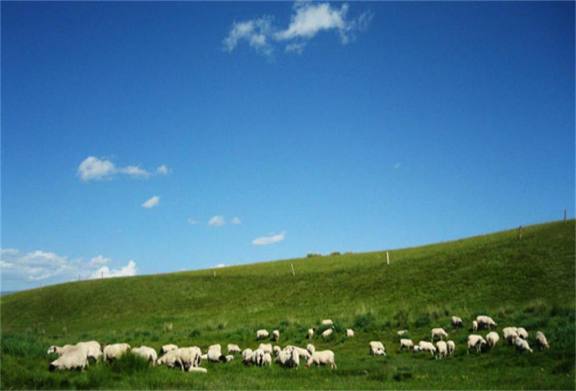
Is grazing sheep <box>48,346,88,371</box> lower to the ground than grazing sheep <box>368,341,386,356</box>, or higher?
higher

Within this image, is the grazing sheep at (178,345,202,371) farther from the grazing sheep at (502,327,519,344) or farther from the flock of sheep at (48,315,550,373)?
the grazing sheep at (502,327,519,344)

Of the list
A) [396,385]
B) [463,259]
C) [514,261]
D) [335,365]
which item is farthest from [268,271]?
[396,385]

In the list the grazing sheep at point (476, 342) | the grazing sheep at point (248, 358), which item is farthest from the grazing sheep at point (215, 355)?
the grazing sheep at point (476, 342)

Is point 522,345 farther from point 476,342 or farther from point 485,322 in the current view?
point 485,322

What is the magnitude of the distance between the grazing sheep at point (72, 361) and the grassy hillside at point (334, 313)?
542 mm

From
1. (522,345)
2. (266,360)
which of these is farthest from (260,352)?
(522,345)

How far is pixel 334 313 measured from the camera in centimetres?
4466

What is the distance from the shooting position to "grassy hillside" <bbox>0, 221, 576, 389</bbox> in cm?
1758

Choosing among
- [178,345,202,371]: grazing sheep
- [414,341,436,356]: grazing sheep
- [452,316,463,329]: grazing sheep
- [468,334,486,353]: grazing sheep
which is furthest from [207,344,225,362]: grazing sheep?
[452,316,463,329]: grazing sheep

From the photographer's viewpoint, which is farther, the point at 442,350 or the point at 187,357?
the point at 442,350

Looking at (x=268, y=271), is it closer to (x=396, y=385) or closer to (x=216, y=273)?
(x=216, y=273)

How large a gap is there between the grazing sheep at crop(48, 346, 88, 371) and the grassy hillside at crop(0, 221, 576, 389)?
1.78ft

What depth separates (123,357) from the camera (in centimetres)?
1789

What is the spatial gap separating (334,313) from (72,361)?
99.7 ft
